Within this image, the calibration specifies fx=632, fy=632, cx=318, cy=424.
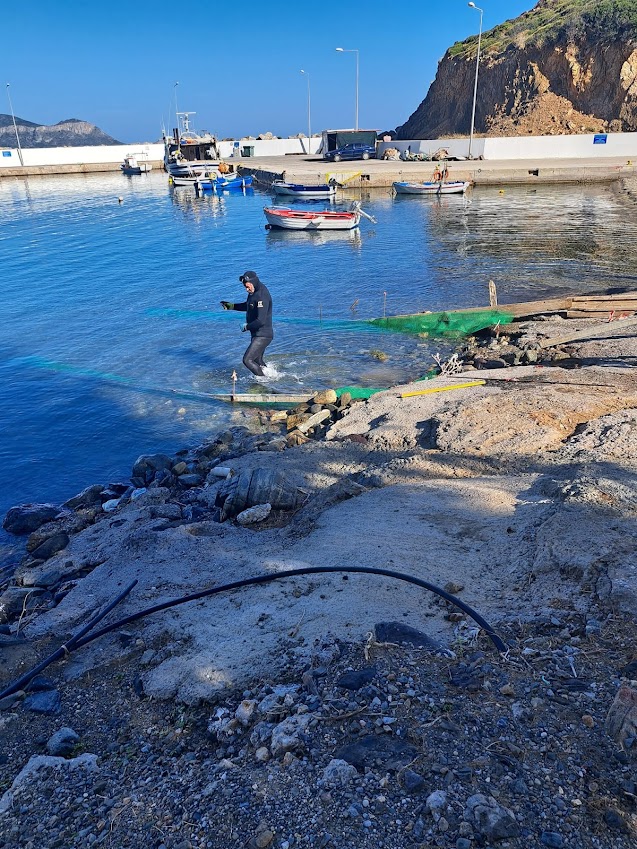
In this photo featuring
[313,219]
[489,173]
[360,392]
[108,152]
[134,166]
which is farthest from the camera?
[108,152]

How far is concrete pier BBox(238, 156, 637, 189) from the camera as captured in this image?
44.1 m

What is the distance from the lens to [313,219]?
105 ft

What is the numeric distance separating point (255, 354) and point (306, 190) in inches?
1249

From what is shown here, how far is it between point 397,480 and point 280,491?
136 centimetres

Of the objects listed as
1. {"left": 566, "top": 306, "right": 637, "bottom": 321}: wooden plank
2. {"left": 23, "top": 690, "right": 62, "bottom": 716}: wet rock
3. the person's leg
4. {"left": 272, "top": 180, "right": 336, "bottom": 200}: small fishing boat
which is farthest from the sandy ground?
{"left": 272, "top": 180, "right": 336, "bottom": 200}: small fishing boat

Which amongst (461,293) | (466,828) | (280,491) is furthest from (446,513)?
(461,293)

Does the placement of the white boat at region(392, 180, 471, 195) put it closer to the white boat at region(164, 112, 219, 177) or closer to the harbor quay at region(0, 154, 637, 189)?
the harbor quay at region(0, 154, 637, 189)

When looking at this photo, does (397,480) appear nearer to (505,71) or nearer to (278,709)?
(278,709)

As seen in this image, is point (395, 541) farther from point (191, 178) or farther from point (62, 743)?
point (191, 178)

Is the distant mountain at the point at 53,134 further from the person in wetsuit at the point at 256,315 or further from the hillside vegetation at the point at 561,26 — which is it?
the person in wetsuit at the point at 256,315

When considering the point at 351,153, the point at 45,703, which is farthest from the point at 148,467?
the point at 351,153

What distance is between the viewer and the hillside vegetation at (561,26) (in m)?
55.4

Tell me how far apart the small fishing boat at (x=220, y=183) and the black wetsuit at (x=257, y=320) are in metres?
43.9

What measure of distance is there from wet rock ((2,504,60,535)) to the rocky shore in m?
0.56
